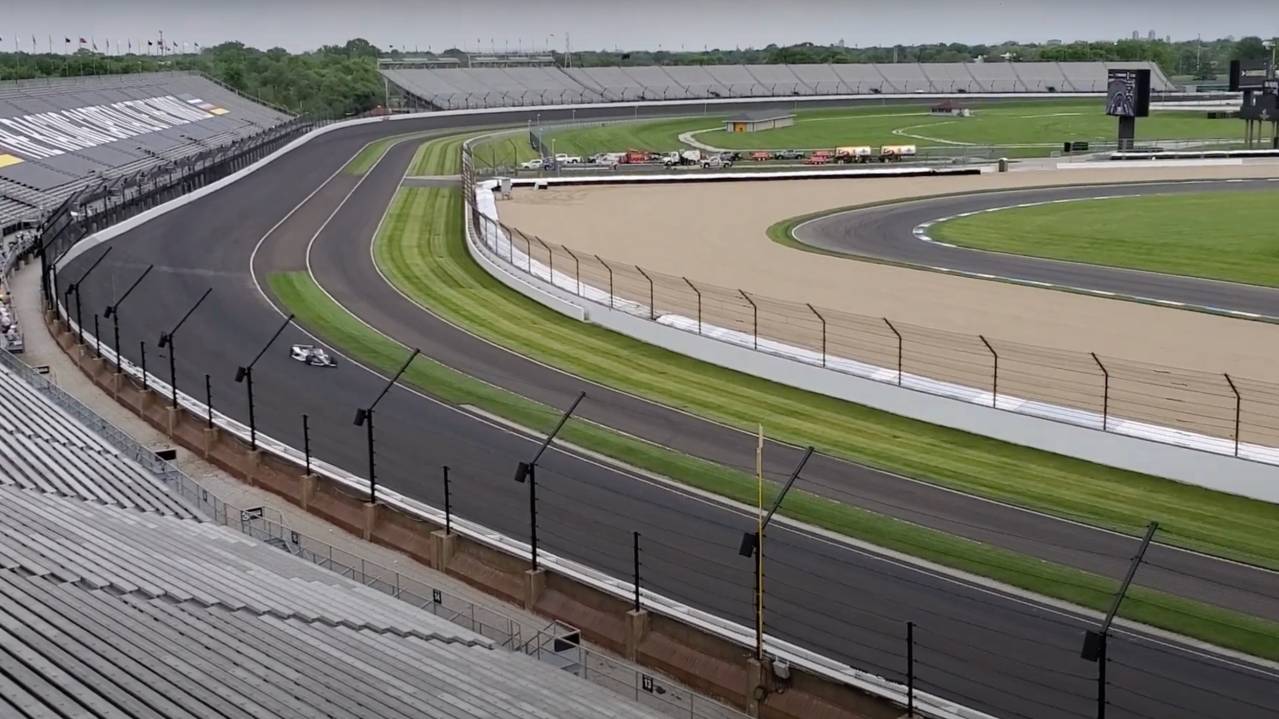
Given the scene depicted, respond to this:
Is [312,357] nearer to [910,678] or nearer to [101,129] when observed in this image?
[910,678]

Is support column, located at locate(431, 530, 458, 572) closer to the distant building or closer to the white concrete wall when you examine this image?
the white concrete wall

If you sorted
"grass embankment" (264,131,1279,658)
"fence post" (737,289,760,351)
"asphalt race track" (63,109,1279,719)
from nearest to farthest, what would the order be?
1. "asphalt race track" (63,109,1279,719)
2. "grass embankment" (264,131,1279,658)
3. "fence post" (737,289,760,351)

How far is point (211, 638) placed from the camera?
1841 centimetres

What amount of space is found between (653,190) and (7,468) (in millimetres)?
56923

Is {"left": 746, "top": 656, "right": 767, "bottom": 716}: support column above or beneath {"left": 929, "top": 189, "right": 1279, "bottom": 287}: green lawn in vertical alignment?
beneath

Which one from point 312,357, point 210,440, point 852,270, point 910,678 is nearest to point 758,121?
point 852,270

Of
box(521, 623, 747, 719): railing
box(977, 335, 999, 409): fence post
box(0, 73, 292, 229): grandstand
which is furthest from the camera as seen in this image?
box(0, 73, 292, 229): grandstand

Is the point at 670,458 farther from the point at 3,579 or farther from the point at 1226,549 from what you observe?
the point at 3,579

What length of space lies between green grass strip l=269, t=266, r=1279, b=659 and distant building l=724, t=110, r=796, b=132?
9245 centimetres

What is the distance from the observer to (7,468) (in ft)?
89.1

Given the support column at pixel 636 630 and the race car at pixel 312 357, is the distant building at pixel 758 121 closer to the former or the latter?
the race car at pixel 312 357

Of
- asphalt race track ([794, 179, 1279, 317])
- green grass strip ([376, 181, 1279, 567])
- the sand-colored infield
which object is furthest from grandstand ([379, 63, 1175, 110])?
green grass strip ([376, 181, 1279, 567])

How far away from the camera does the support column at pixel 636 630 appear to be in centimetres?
2083

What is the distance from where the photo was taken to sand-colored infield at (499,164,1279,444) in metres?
33.2
